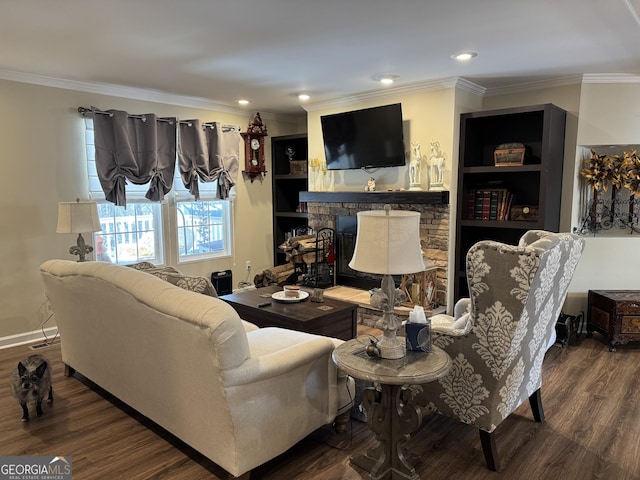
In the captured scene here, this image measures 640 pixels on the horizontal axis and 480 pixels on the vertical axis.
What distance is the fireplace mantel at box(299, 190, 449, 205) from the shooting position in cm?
442

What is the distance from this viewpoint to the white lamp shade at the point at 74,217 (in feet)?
12.2

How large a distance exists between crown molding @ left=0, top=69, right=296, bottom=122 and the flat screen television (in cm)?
140

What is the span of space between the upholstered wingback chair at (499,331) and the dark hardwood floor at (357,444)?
0.77ft

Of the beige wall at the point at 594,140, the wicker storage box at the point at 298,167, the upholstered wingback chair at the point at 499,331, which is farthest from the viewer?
the wicker storage box at the point at 298,167

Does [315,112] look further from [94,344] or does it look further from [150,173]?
[94,344]

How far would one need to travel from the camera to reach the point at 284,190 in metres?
6.49

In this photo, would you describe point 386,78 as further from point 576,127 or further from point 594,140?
point 594,140

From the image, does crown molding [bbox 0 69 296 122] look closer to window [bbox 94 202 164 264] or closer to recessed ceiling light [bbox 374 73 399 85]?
window [bbox 94 202 164 264]

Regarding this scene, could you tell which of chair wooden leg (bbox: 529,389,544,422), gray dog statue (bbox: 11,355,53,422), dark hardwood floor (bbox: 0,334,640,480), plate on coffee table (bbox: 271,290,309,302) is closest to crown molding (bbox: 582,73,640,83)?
dark hardwood floor (bbox: 0,334,640,480)

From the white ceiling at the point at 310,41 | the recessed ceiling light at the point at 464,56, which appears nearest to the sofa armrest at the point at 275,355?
the white ceiling at the point at 310,41

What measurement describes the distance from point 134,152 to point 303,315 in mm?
2812

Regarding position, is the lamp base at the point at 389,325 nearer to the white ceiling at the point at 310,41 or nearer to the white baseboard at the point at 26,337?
the white ceiling at the point at 310,41

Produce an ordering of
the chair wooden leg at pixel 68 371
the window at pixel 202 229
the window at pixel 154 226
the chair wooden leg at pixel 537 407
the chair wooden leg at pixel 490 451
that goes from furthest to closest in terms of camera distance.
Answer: the window at pixel 202 229 < the window at pixel 154 226 < the chair wooden leg at pixel 68 371 < the chair wooden leg at pixel 537 407 < the chair wooden leg at pixel 490 451

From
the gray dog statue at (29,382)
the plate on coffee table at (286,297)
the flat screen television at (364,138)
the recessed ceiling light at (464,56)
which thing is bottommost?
the gray dog statue at (29,382)
